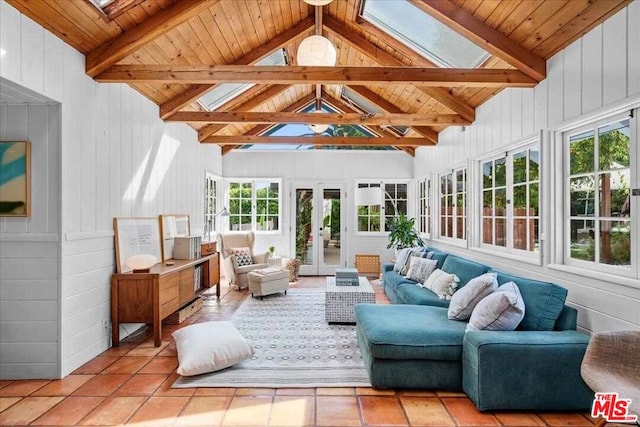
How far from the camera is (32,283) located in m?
3.11

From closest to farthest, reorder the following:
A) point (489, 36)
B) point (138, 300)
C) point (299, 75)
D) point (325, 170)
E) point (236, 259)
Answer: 1. point (489, 36)
2. point (299, 75)
3. point (138, 300)
4. point (236, 259)
5. point (325, 170)

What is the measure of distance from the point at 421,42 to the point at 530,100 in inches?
53.1

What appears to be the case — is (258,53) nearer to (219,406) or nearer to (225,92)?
(225,92)

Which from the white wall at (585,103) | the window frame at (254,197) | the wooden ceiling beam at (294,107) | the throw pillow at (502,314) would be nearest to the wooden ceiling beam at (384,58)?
the white wall at (585,103)

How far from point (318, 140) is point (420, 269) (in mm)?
2998

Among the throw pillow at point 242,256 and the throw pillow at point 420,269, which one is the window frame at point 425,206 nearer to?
the throw pillow at point 420,269

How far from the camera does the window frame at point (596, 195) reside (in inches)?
97.0

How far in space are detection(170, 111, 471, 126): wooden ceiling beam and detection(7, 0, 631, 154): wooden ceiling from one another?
0.05 ft

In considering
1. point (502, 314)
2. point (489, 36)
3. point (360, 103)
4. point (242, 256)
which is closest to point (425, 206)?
point (360, 103)

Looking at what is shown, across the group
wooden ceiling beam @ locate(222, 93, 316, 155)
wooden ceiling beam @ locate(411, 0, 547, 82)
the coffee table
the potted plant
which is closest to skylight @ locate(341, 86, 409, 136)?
wooden ceiling beam @ locate(222, 93, 316, 155)

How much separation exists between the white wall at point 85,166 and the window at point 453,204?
164 inches

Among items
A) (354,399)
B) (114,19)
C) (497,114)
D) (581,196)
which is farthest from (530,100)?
(114,19)

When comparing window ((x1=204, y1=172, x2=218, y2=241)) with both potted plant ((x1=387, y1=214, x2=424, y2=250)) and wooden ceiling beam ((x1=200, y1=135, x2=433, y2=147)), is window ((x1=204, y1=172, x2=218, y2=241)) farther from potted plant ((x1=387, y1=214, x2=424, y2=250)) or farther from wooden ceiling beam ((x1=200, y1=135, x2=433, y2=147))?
potted plant ((x1=387, y1=214, x2=424, y2=250))

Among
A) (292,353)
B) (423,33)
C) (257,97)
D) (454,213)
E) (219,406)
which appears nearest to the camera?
(219,406)
